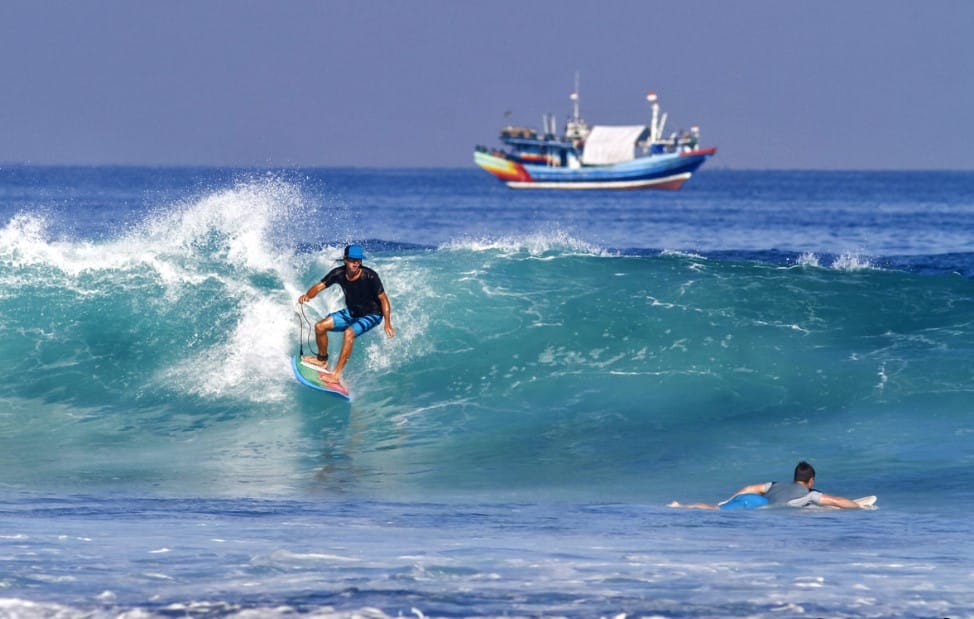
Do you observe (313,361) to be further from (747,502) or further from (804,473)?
(804,473)

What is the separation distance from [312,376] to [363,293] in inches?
58.6

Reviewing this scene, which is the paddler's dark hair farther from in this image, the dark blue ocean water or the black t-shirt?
the black t-shirt

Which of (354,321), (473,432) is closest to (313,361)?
(354,321)

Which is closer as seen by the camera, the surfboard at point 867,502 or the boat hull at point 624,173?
the surfboard at point 867,502

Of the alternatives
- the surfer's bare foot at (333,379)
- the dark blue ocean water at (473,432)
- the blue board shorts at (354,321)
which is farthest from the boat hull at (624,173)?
the blue board shorts at (354,321)

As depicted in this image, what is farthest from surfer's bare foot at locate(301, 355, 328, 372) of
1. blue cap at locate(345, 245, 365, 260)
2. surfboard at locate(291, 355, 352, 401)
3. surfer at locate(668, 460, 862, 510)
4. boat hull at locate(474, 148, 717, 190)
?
boat hull at locate(474, 148, 717, 190)

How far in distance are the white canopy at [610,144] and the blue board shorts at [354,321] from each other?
110777 millimetres

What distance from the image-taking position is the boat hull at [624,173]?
382 ft

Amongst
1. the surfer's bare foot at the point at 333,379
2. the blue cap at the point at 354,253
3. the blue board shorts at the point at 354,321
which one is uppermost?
the blue cap at the point at 354,253

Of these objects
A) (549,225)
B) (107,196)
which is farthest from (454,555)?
(107,196)

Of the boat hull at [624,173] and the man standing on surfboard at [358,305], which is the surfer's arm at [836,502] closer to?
the man standing on surfboard at [358,305]

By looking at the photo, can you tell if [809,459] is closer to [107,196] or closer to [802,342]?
[802,342]

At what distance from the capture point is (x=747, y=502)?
36.6 feet

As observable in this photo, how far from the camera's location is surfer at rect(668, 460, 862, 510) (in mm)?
11109
